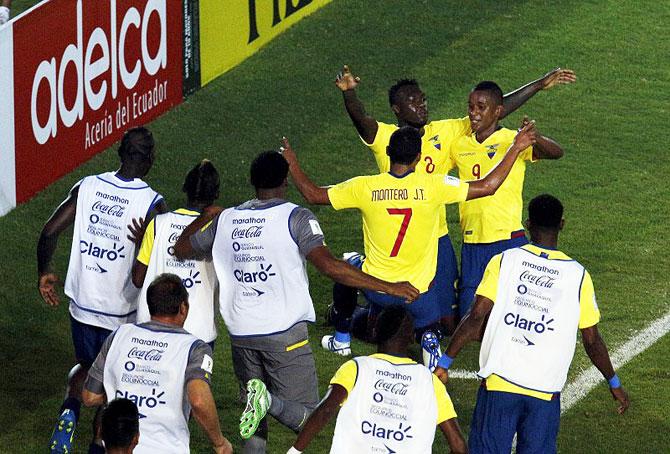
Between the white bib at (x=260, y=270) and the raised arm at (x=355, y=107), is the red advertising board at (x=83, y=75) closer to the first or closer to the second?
the raised arm at (x=355, y=107)

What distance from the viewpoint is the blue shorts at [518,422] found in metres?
9.37

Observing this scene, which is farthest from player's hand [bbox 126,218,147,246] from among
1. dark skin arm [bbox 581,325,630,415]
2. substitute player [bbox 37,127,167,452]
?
dark skin arm [bbox 581,325,630,415]

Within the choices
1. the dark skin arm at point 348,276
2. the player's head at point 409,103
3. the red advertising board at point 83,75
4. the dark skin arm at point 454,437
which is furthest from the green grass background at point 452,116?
the dark skin arm at point 454,437

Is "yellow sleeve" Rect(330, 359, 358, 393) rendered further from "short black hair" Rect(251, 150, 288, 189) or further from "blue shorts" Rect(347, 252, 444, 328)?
"blue shorts" Rect(347, 252, 444, 328)

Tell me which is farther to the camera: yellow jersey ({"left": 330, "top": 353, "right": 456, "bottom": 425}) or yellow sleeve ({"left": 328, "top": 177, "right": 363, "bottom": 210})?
yellow sleeve ({"left": 328, "top": 177, "right": 363, "bottom": 210})

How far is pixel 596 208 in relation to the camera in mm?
15648

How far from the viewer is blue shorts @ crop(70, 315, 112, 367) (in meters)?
10.5

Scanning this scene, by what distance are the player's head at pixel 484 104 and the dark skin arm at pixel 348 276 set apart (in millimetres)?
2434

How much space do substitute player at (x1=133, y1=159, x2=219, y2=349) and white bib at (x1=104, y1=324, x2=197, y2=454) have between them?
61.3 inches

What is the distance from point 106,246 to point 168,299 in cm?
194

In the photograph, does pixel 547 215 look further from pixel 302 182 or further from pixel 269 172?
pixel 302 182

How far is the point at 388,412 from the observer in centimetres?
831

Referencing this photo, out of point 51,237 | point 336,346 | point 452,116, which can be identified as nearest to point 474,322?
point 51,237

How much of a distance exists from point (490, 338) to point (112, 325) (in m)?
2.70
